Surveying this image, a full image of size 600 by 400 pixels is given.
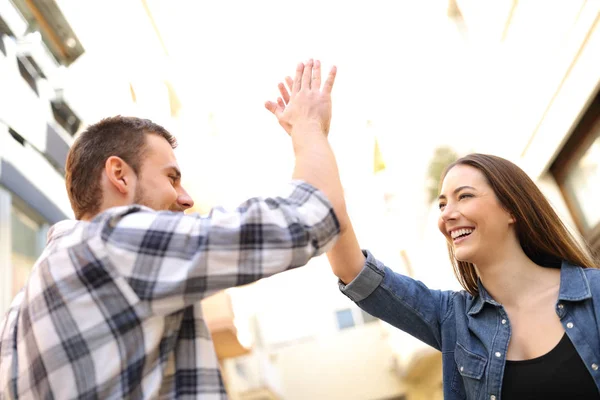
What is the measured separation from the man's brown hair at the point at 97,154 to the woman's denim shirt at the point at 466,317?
1.08m

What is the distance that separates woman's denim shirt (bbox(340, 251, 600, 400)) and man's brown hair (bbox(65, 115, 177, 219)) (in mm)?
1077

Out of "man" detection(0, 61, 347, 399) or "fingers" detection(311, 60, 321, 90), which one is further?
"fingers" detection(311, 60, 321, 90)

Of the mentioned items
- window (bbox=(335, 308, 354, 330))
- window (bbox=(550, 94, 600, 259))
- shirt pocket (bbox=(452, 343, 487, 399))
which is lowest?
window (bbox=(335, 308, 354, 330))

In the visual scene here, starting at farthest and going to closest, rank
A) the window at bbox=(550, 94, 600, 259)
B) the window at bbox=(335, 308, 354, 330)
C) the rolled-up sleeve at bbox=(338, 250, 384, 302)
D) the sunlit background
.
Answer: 1. the window at bbox=(335, 308, 354, 330)
2. the sunlit background
3. the window at bbox=(550, 94, 600, 259)
4. the rolled-up sleeve at bbox=(338, 250, 384, 302)

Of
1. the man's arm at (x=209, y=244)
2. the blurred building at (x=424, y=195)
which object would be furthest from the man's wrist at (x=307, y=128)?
the blurred building at (x=424, y=195)

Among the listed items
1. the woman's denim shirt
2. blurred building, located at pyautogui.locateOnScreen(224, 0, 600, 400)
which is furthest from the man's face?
blurred building, located at pyautogui.locateOnScreen(224, 0, 600, 400)

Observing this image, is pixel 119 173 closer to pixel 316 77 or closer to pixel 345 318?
pixel 316 77

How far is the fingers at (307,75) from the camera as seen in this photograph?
195cm

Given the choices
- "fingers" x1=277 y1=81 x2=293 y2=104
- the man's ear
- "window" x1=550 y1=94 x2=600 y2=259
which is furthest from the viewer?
"window" x1=550 y1=94 x2=600 y2=259

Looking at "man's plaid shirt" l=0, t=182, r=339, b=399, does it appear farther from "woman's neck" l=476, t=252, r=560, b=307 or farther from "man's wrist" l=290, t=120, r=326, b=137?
"woman's neck" l=476, t=252, r=560, b=307

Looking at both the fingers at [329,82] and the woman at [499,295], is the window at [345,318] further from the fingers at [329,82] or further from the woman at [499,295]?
the fingers at [329,82]

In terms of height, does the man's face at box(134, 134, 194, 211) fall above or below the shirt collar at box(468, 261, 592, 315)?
above

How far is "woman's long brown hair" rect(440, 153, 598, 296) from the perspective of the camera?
2.62m

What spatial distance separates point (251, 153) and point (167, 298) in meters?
17.5
